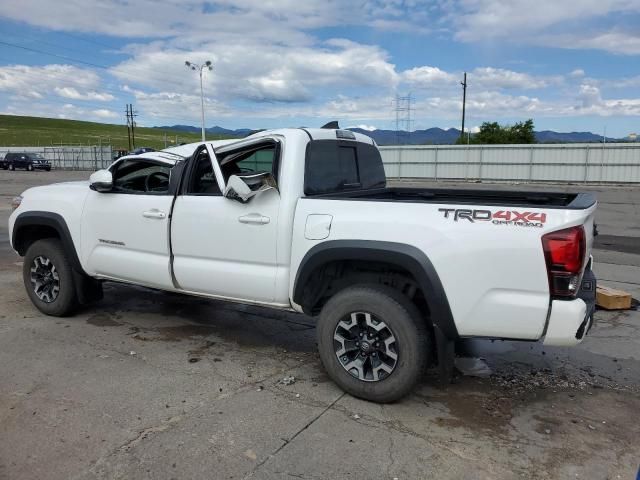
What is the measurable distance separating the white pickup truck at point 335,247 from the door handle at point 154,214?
0.02 meters

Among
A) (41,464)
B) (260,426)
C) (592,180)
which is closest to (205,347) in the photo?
(260,426)

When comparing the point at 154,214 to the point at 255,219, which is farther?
the point at 154,214

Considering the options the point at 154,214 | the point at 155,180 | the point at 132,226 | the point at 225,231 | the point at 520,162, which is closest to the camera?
the point at 225,231

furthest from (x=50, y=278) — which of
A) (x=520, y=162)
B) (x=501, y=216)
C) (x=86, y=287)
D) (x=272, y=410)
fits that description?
(x=520, y=162)

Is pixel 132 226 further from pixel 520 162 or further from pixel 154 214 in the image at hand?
pixel 520 162

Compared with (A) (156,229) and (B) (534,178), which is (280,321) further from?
(B) (534,178)

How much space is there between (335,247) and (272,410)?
118 centimetres

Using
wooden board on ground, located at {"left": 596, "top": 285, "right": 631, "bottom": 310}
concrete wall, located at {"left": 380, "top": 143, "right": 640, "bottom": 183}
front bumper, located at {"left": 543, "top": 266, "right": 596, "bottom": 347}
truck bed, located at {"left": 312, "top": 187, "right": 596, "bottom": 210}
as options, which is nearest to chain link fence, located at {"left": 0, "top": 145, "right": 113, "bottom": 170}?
concrete wall, located at {"left": 380, "top": 143, "right": 640, "bottom": 183}

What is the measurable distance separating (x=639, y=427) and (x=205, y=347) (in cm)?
338

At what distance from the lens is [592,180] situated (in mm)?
32031

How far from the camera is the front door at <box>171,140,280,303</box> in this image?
418 cm

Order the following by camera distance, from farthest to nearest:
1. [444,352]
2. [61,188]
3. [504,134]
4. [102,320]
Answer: [504,134] < [102,320] < [61,188] < [444,352]

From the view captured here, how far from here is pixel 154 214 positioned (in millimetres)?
4793

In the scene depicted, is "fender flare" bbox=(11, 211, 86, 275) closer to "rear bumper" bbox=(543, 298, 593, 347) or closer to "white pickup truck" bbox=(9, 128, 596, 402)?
"white pickup truck" bbox=(9, 128, 596, 402)
